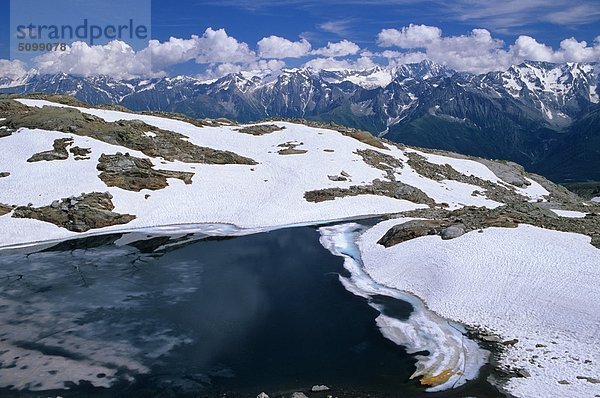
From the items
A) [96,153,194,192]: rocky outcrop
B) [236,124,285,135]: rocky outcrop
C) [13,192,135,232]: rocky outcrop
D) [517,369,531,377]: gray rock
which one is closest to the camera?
[517,369,531,377]: gray rock

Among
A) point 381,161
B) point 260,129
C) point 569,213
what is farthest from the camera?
point 260,129

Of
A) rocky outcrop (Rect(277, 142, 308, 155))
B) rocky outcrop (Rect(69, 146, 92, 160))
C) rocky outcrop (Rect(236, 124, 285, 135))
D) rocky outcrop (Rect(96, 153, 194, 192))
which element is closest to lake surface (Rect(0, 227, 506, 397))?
rocky outcrop (Rect(96, 153, 194, 192))

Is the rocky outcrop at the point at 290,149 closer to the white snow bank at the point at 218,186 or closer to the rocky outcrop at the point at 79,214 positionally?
the white snow bank at the point at 218,186

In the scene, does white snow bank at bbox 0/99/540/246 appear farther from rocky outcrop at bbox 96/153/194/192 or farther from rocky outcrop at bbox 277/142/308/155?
rocky outcrop at bbox 277/142/308/155

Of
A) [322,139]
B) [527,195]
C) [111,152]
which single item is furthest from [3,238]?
[527,195]

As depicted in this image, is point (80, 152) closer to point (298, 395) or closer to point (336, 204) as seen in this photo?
point (336, 204)

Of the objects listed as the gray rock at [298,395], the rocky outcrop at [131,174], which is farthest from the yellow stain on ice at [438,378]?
the rocky outcrop at [131,174]

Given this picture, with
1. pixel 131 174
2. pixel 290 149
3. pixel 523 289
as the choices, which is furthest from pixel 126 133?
pixel 523 289
